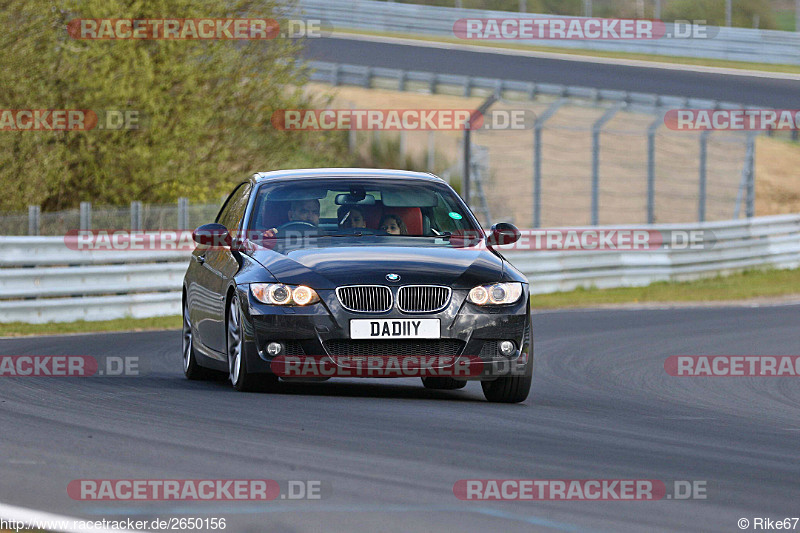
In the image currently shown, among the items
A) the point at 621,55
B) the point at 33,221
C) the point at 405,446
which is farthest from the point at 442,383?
the point at 621,55

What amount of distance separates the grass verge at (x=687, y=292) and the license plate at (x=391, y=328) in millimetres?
12829

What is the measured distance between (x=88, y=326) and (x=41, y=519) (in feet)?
39.1

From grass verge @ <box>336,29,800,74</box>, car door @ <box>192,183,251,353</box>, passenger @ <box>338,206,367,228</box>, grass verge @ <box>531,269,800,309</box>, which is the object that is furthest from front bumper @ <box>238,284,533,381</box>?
grass verge @ <box>336,29,800,74</box>

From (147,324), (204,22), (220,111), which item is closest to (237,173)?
(220,111)

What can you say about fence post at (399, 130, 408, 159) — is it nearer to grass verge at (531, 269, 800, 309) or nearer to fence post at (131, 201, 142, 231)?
grass verge at (531, 269, 800, 309)

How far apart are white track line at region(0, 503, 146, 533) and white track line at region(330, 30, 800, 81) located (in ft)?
132

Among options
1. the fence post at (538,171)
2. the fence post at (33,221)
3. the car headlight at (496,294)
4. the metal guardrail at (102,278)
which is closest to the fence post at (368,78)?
the fence post at (538,171)

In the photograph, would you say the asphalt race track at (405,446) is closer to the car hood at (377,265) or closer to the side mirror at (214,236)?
the car hood at (377,265)

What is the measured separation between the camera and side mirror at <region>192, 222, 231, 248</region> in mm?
10078

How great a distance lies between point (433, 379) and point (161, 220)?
379 inches

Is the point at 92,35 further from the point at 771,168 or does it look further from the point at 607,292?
the point at 771,168

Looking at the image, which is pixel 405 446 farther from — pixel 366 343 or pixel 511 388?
pixel 511 388

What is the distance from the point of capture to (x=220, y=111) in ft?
84.9

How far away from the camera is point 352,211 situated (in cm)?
1007
